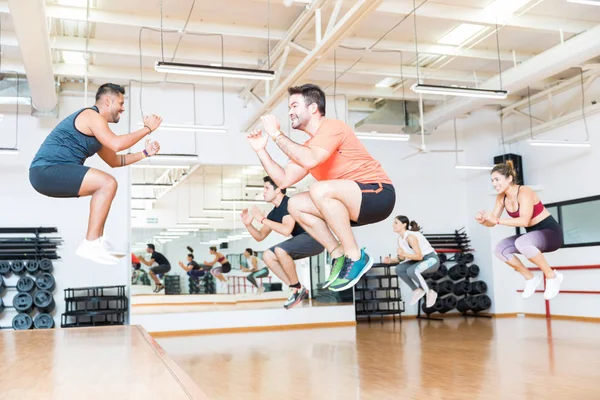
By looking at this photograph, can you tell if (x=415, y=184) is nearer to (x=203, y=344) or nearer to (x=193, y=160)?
(x=193, y=160)

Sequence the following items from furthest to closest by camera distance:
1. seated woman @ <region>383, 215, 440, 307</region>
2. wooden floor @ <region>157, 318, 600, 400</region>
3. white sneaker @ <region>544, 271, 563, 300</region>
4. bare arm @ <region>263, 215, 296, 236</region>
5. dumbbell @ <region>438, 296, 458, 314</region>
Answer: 1. dumbbell @ <region>438, 296, 458, 314</region>
2. seated woman @ <region>383, 215, 440, 307</region>
3. white sneaker @ <region>544, 271, 563, 300</region>
4. wooden floor @ <region>157, 318, 600, 400</region>
5. bare arm @ <region>263, 215, 296, 236</region>

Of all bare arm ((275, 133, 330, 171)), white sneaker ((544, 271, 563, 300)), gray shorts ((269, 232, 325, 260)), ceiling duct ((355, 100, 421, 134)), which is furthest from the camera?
ceiling duct ((355, 100, 421, 134))

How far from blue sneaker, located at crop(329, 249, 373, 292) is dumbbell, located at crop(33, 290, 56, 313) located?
8.36 metres

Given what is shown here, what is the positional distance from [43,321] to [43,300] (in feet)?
1.17

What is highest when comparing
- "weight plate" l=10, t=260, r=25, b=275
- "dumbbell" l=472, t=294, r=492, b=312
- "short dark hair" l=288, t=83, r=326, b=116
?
"short dark hair" l=288, t=83, r=326, b=116

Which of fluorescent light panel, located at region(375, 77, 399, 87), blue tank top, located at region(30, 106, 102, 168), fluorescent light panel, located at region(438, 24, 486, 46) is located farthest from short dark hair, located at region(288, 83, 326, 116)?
fluorescent light panel, located at region(375, 77, 399, 87)

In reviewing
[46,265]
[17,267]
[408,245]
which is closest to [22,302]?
[17,267]

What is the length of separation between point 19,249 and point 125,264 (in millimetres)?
1806

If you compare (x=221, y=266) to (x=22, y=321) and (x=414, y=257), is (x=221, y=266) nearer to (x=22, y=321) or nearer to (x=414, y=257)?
(x=22, y=321)

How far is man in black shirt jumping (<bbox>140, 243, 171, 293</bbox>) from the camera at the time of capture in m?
10.8

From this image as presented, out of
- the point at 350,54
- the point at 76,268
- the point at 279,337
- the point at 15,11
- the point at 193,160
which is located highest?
the point at 350,54

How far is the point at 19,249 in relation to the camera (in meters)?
10.3

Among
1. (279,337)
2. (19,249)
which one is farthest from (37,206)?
(279,337)

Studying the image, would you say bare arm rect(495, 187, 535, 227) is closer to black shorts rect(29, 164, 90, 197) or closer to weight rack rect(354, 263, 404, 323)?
black shorts rect(29, 164, 90, 197)
